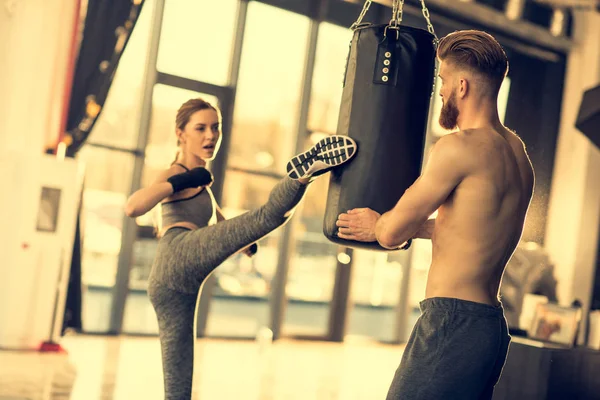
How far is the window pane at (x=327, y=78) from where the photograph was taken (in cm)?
807

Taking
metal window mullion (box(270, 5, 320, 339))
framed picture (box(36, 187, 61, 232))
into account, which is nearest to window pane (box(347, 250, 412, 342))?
metal window mullion (box(270, 5, 320, 339))

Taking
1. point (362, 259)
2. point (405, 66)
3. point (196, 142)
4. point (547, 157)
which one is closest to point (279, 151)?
point (362, 259)

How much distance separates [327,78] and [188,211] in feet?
16.6

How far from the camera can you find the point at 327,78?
26.8 ft

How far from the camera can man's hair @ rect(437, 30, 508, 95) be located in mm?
2219

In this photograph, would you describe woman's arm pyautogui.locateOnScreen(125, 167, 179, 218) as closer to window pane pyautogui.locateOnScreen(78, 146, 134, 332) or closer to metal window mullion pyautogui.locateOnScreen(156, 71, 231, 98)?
window pane pyautogui.locateOnScreen(78, 146, 134, 332)

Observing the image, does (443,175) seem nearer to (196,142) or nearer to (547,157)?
(196,142)

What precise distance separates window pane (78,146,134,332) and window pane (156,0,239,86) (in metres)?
0.93

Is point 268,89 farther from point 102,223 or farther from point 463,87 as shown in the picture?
point 463,87

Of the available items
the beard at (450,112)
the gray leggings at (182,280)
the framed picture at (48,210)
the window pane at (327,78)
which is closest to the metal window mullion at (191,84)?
the window pane at (327,78)

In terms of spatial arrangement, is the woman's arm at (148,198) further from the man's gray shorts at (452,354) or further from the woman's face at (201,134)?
the man's gray shorts at (452,354)

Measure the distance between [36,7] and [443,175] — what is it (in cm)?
434

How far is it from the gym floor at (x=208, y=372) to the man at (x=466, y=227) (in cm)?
267

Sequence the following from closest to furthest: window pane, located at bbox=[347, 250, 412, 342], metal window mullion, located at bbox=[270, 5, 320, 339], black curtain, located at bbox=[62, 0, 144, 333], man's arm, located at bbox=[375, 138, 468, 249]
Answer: man's arm, located at bbox=[375, 138, 468, 249] → black curtain, located at bbox=[62, 0, 144, 333] → metal window mullion, located at bbox=[270, 5, 320, 339] → window pane, located at bbox=[347, 250, 412, 342]
